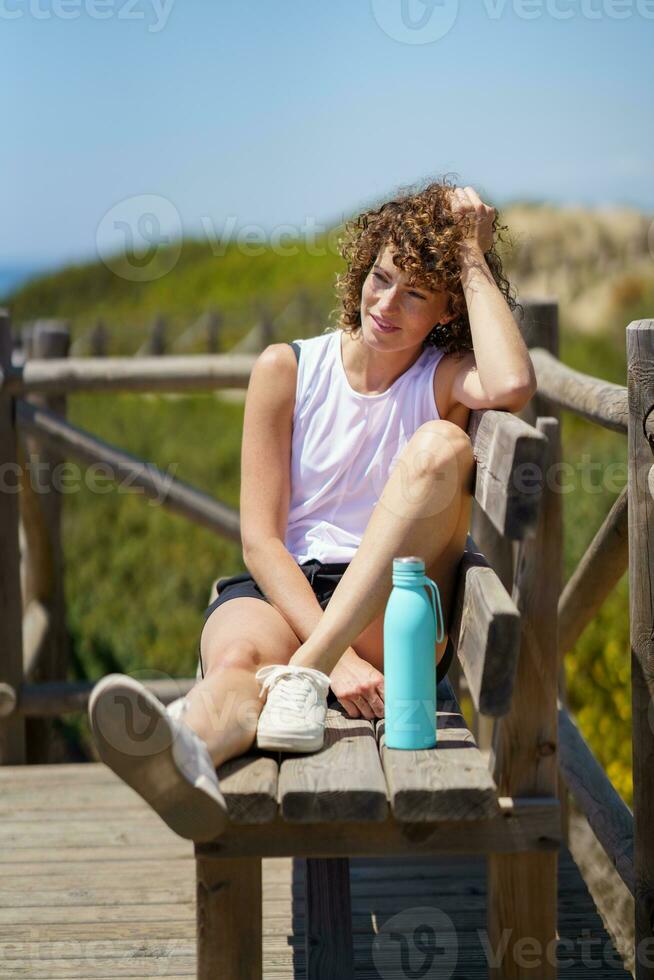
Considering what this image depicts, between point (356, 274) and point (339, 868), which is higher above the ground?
point (356, 274)

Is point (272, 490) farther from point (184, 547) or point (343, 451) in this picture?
point (184, 547)

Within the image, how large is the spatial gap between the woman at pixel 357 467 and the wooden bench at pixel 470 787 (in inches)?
2.9

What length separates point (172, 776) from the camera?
169 cm

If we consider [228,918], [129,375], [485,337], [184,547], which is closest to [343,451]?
[485,337]

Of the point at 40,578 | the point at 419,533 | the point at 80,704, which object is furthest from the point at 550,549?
the point at 40,578

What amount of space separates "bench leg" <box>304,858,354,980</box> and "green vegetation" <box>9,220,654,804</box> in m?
1.28

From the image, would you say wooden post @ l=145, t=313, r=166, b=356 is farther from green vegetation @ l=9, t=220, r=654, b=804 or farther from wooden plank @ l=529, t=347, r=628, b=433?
wooden plank @ l=529, t=347, r=628, b=433

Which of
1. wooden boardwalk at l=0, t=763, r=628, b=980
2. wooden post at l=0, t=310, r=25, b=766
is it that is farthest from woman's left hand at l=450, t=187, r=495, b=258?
wooden post at l=0, t=310, r=25, b=766

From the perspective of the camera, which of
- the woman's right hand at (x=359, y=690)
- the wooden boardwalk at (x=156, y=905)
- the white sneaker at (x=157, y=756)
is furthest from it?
the wooden boardwalk at (x=156, y=905)

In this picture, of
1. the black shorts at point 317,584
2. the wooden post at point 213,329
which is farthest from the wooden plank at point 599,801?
the wooden post at point 213,329

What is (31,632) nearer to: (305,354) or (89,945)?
(89,945)

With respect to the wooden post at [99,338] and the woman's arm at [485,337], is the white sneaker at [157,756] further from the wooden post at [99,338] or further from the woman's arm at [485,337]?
the wooden post at [99,338]

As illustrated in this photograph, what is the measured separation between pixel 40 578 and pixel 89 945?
1817 mm

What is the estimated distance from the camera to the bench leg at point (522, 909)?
1.93m
